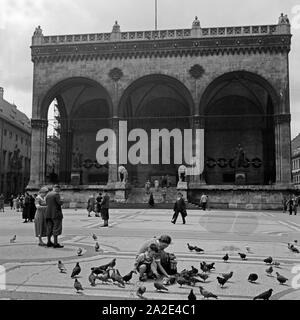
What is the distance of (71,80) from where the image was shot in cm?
3603

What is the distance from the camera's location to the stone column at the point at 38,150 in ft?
116

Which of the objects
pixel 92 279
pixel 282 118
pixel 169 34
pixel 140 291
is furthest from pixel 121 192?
pixel 140 291

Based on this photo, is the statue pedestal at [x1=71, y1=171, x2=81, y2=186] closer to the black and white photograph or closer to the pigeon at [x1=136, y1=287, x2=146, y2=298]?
the black and white photograph

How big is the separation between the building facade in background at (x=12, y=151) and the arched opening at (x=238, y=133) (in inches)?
1012

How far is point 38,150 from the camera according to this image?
35562mm

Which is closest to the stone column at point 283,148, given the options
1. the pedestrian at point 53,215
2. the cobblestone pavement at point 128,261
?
the cobblestone pavement at point 128,261

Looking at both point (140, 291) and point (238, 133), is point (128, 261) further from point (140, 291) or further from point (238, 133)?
point (238, 133)

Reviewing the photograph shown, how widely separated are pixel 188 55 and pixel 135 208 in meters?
14.6

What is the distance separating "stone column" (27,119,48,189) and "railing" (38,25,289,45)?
785 centimetres

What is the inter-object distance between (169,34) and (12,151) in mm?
28379

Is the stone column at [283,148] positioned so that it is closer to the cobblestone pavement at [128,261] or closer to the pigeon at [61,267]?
the cobblestone pavement at [128,261]

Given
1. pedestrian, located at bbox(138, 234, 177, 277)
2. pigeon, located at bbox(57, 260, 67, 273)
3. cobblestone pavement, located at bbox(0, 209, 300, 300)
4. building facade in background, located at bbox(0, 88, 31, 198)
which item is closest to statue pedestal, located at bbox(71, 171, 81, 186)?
building facade in background, located at bbox(0, 88, 31, 198)
